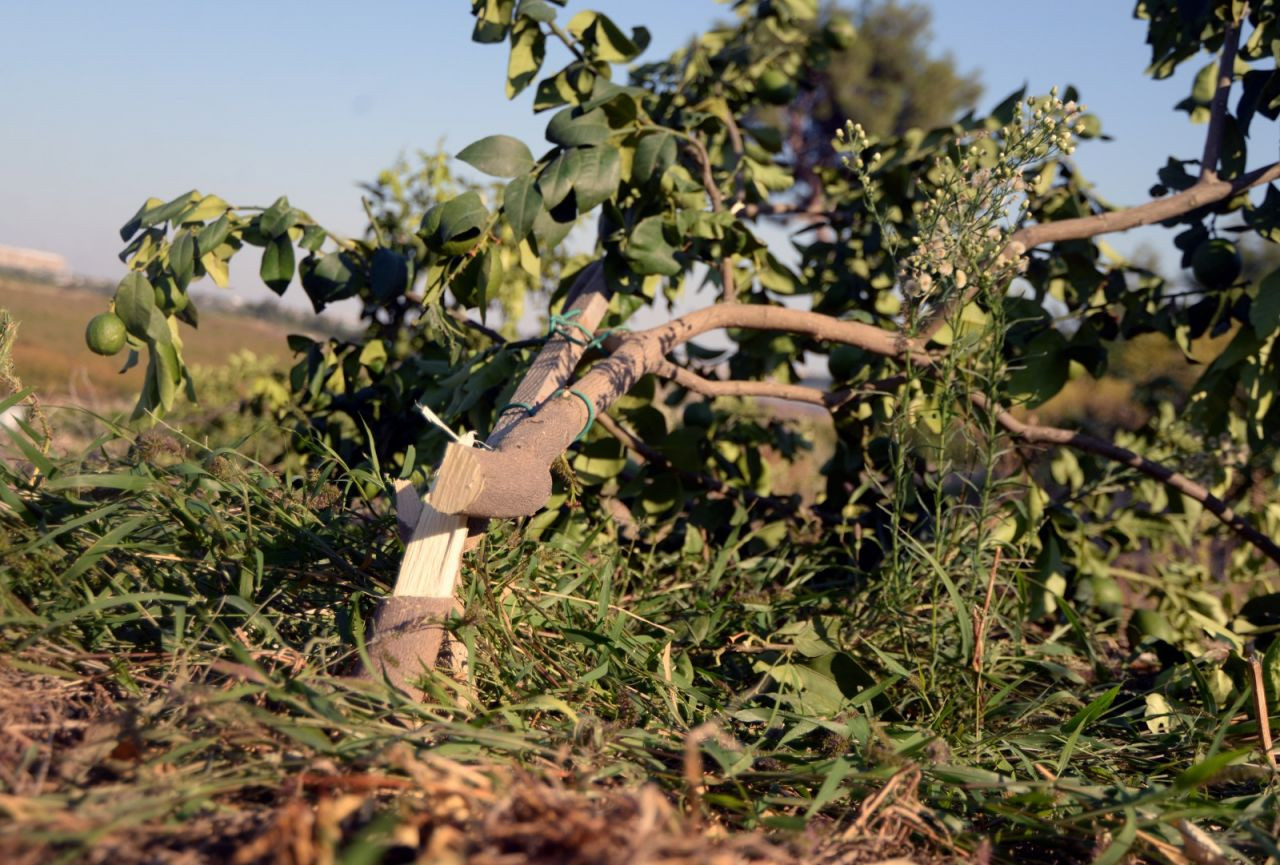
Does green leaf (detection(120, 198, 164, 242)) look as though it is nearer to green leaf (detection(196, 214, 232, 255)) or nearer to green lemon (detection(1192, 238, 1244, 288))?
green leaf (detection(196, 214, 232, 255))

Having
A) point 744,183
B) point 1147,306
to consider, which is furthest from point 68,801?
point 1147,306

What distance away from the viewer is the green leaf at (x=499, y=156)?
1889 mm

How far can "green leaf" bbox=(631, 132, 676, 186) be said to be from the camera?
2088mm

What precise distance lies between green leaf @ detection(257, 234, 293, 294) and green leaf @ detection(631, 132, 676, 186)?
2.50 ft

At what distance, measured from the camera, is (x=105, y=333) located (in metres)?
1.92

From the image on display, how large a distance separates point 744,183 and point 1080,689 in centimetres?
174

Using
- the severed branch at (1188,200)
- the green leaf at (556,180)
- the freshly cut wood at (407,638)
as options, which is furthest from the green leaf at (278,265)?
the severed branch at (1188,200)

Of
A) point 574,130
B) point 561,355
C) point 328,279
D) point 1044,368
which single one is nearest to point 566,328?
point 561,355

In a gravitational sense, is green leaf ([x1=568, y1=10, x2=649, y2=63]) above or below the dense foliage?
above

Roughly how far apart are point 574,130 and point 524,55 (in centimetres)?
49

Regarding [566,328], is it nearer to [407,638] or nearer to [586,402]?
[586,402]

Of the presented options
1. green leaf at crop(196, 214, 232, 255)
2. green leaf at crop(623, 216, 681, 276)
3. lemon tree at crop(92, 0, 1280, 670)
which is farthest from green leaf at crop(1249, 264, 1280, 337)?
green leaf at crop(196, 214, 232, 255)

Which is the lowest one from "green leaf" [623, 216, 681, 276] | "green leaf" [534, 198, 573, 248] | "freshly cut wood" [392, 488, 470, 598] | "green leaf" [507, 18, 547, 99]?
"freshly cut wood" [392, 488, 470, 598]

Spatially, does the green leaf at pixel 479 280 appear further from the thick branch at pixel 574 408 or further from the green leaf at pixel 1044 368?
the green leaf at pixel 1044 368
